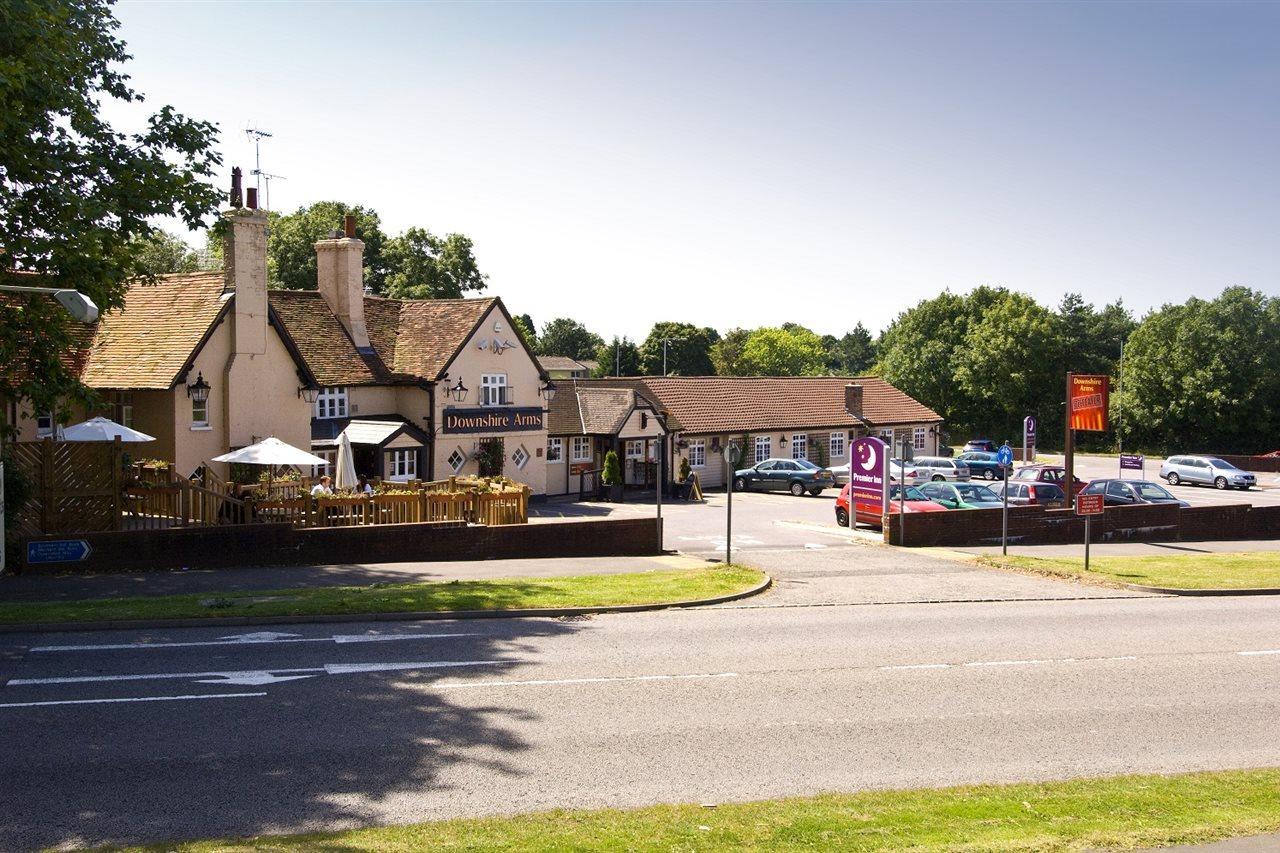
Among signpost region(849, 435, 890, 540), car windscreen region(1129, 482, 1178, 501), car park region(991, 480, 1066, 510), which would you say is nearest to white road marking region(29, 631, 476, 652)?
signpost region(849, 435, 890, 540)

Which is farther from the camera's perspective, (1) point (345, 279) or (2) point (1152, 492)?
(2) point (1152, 492)

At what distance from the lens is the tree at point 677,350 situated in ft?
381

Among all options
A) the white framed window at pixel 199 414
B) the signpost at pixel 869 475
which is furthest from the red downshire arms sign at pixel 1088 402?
the white framed window at pixel 199 414

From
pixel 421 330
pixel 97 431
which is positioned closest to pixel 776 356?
pixel 421 330

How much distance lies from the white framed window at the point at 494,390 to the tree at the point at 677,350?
2921 inches

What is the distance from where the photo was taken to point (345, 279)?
38.6 metres

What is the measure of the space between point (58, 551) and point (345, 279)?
1971 cm

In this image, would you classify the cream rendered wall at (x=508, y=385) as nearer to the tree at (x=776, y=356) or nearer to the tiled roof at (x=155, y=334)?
the tiled roof at (x=155, y=334)

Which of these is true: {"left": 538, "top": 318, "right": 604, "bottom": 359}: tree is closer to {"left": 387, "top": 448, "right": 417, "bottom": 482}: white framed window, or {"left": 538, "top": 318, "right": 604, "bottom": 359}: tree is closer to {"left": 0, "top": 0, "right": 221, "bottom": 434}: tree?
{"left": 387, "top": 448, "right": 417, "bottom": 482}: white framed window

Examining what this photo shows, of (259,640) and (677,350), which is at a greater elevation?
(677,350)

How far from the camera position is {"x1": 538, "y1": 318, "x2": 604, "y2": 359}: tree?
148 meters

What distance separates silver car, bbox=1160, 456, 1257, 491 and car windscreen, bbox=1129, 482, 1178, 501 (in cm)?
1794

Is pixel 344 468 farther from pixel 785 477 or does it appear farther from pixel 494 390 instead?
pixel 785 477

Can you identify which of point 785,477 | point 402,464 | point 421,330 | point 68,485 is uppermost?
point 421,330
